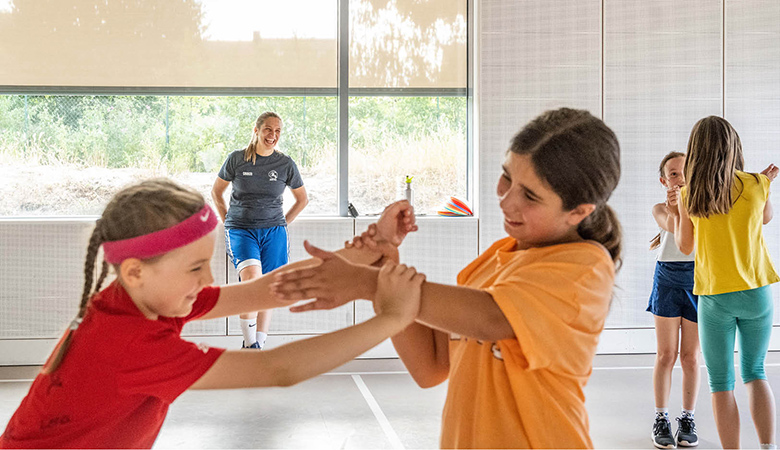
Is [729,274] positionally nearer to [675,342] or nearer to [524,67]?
[675,342]

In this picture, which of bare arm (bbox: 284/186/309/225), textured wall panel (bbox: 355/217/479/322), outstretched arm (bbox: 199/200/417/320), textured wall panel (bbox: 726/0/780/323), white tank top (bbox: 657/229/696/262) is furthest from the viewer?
textured wall panel (bbox: 726/0/780/323)

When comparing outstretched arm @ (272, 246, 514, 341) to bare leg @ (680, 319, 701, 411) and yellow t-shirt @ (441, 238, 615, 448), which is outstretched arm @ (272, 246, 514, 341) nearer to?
yellow t-shirt @ (441, 238, 615, 448)

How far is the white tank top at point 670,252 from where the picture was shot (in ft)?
12.2

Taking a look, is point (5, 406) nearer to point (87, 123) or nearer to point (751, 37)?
point (87, 123)

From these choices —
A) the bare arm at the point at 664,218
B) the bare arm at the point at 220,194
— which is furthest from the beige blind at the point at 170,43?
the bare arm at the point at 664,218

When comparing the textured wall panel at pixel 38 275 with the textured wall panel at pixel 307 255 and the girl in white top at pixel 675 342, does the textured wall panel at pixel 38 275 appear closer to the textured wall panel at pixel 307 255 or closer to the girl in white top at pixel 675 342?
the textured wall panel at pixel 307 255

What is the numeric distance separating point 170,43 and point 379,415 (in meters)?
Answer: 3.14

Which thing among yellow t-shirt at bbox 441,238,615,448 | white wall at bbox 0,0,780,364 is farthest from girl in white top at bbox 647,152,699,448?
yellow t-shirt at bbox 441,238,615,448

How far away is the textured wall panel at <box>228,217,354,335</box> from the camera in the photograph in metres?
5.37

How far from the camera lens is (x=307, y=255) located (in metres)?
5.39

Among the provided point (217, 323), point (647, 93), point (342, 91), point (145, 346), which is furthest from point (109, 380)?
point (647, 93)

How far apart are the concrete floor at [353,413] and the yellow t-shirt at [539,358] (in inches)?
89.0

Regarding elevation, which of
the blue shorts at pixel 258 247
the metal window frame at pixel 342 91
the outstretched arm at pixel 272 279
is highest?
the metal window frame at pixel 342 91

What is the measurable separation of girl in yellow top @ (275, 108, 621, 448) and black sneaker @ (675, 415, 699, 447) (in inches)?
96.9
